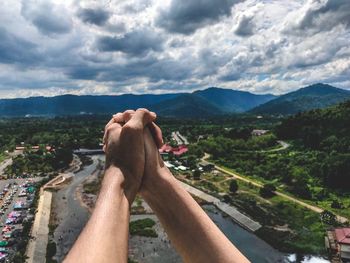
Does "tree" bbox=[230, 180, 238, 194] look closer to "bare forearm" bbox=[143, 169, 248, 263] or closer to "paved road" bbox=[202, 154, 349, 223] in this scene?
"paved road" bbox=[202, 154, 349, 223]

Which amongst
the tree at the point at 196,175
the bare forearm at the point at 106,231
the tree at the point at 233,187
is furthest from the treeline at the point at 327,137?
the bare forearm at the point at 106,231

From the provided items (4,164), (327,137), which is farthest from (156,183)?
(4,164)

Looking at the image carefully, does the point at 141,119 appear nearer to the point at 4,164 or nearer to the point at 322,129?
the point at 322,129

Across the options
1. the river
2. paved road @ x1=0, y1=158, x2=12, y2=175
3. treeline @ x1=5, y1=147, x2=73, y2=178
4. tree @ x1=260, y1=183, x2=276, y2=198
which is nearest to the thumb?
the river

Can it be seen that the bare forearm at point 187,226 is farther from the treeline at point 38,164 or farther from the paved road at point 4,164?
the paved road at point 4,164

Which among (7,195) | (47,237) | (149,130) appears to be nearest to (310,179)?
(47,237)

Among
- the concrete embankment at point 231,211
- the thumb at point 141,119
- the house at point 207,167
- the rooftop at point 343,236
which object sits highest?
the thumb at point 141,119
